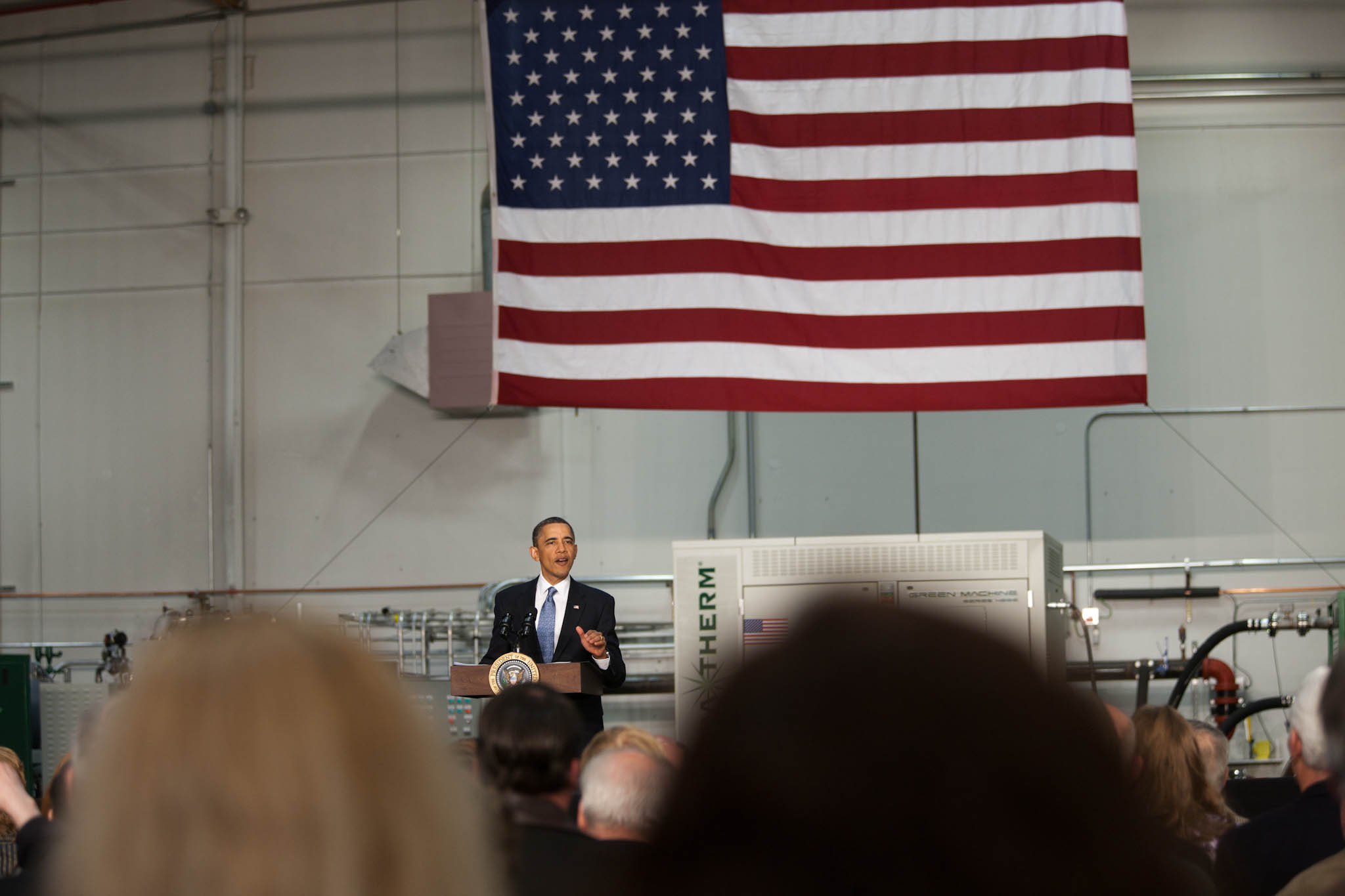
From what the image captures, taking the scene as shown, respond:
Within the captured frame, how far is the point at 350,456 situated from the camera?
→ 802 cm

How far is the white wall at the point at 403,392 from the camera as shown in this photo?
→ 7551 millimetres

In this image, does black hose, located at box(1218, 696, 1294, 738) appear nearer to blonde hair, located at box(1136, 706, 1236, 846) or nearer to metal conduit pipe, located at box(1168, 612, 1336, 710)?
metal conduit pipe, located at box(1168, 612, 1336, 710)

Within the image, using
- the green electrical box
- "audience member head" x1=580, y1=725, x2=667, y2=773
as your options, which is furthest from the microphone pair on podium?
the green electrical box

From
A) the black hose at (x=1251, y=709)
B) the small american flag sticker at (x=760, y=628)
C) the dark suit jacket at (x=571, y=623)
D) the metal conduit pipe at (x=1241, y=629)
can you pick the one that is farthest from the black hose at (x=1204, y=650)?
the dark suit jacket at (x=571, y=623)

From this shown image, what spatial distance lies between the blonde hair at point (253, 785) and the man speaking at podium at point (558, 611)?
384 cm

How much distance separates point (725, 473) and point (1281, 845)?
5.53 metres

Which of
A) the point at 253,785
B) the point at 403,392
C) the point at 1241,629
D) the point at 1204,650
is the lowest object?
the point at 1204,650

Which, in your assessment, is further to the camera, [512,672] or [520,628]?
[520,628]

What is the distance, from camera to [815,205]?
6137 mm

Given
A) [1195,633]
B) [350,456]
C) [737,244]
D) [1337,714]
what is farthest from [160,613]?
[1337,714]

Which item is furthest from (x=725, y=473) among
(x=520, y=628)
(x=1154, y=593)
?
(x=520, y=628)

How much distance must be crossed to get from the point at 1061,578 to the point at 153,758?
572cm

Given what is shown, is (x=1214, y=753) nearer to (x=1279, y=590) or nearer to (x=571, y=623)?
(x=571, y=623)

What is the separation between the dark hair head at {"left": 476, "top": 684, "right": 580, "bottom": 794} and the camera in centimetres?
217
